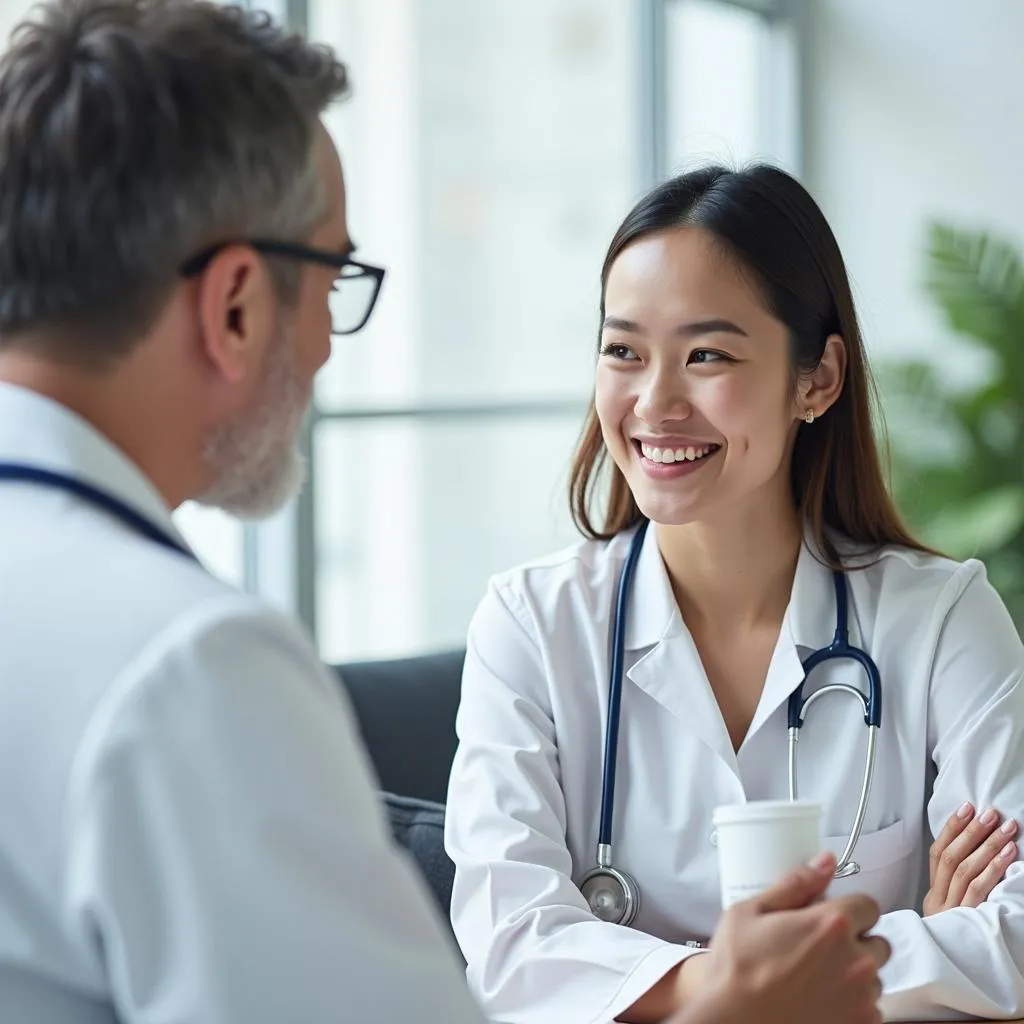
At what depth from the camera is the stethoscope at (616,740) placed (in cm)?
177

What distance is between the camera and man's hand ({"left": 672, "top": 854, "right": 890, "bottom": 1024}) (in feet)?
3.64

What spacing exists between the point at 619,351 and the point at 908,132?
4.07m

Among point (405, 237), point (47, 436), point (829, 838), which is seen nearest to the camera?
point (47, 436)

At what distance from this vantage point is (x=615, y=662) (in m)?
1.89

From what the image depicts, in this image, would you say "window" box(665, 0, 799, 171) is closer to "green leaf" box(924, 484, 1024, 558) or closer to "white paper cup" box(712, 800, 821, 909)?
"green leaf" box(924, 484, 1024, 558)

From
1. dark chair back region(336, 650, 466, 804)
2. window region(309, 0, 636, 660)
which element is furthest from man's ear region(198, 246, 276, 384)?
window region(309, 0, 636, 660)

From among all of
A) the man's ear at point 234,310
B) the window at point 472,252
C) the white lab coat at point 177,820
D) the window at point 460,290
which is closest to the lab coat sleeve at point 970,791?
the white lab coat at point 177,820

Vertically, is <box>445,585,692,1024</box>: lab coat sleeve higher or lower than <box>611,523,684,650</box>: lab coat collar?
lower

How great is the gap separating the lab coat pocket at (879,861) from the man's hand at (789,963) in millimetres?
650

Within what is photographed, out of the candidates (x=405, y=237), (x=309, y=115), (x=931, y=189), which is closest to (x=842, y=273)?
(x=309, y=115)

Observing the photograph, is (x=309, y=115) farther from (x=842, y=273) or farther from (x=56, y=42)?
(x=842, y=273)

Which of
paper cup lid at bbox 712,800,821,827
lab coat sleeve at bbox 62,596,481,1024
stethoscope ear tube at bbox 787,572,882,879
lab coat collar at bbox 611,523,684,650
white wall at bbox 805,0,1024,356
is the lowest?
stethoscope ear tube at bbox 787,572,882,879

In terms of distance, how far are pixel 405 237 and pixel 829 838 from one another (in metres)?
3.12

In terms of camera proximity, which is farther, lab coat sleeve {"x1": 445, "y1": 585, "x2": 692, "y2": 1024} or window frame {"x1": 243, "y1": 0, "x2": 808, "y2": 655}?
window frame {"x1": 243, "y1": 0, "x2": 808, "y2": 655}
